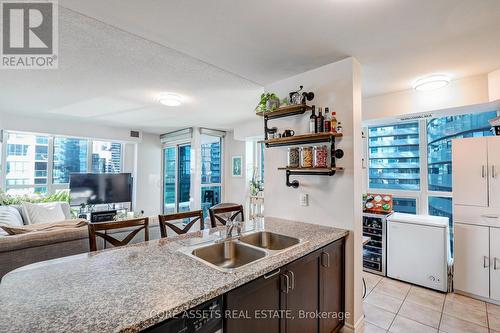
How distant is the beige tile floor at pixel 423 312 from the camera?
7.15ft

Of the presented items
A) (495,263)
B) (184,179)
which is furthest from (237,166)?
(495,263)

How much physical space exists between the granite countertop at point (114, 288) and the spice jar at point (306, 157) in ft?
2.81

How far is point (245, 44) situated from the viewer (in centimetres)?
198

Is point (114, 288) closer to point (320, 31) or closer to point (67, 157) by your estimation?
point (320, 31)

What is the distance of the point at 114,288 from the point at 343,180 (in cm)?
191

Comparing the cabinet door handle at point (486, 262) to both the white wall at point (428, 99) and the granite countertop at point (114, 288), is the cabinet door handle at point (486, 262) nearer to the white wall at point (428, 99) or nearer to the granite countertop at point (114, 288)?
the white wall at point (428, 99)

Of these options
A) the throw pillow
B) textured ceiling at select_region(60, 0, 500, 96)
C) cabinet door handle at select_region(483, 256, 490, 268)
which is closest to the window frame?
the throw pillow

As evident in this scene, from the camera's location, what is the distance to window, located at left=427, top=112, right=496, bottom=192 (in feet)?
10.5

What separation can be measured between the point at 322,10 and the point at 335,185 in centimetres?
144

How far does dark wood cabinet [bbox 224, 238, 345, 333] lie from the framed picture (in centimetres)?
359

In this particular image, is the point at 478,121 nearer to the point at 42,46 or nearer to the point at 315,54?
the point at 315,54

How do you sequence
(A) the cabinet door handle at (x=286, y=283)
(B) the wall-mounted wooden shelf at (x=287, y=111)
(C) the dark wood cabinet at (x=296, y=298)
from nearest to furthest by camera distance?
1. (C) the dark wood cabinet at (x=296, y=298)
2. (A) the cabinet door handle at (x=286, y=283)
3. (B) the wall-mounted wooden shelf at (x=287, y=111)

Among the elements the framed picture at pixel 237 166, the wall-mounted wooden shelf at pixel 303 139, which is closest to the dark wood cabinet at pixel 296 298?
the wall-mounted wooden shelf at pixel 303 139

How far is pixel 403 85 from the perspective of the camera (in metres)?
2.78
